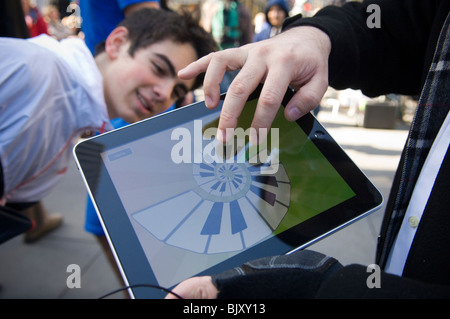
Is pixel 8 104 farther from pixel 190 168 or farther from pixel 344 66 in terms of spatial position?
pixel 344 66

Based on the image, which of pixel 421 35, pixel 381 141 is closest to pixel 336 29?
pixel 421 35

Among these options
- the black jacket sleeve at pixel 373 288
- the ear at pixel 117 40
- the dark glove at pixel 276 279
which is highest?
the ear at pixel 117 40

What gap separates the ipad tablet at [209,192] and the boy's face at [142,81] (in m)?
0.65

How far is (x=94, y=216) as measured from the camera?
1458mm

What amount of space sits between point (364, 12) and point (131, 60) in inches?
35.3

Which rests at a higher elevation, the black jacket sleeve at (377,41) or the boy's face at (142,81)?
the black jacket sleeve at (377,41)

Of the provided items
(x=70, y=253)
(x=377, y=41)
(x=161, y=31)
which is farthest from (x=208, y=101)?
(x=70, y=253)

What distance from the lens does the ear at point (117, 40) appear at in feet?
4.60

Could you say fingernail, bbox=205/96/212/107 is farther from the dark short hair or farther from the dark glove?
the dark short hair

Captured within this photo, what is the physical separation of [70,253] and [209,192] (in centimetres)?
182

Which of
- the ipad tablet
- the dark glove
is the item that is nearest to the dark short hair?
the ipad tablet

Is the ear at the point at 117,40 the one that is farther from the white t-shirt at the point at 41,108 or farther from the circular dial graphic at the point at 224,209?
the circular dial graphic at the point at 224,209

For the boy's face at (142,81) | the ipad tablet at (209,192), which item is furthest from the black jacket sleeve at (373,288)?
the boy's face at (142,81)
